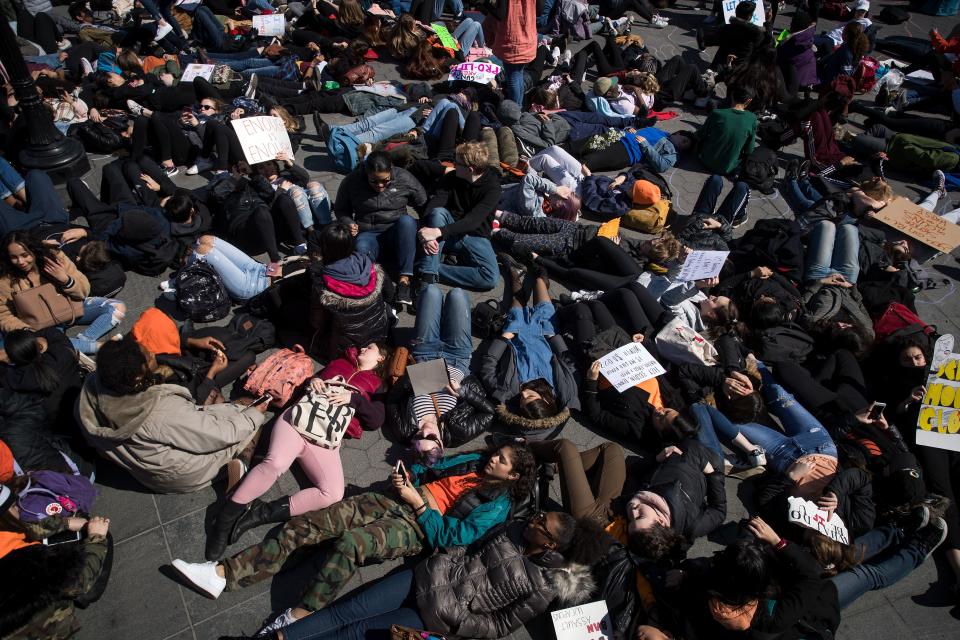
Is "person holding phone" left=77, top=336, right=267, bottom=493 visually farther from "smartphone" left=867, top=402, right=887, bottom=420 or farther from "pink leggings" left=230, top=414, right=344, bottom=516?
"smartphone" left=867, top=402, right=887, bottom=420

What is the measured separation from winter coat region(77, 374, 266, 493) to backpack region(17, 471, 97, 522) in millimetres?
276

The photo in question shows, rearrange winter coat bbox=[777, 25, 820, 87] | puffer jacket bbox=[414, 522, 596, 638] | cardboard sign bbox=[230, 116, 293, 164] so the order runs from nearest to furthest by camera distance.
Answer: puffer jacket bbox=[414, 522, 596, 638]
cardboard sign bbox=[230, 116, 293, 164]
winter coat bbox=[777, 25, 820, 87]

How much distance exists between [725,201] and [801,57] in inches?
190

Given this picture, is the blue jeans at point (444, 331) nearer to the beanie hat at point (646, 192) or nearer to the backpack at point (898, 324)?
the beanie hat at point (646, 192)

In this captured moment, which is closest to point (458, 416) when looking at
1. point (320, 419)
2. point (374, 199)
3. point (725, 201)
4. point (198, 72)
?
point (320, 419)

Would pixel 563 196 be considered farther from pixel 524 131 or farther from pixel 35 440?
pixel 35 440

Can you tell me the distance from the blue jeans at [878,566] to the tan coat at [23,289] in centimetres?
688

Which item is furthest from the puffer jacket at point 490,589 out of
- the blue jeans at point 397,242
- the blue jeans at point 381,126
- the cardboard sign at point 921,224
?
the cardboard sign at point 921,224

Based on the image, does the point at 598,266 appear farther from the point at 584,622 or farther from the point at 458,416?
the point at 584,622

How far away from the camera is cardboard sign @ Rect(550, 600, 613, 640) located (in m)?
4.14

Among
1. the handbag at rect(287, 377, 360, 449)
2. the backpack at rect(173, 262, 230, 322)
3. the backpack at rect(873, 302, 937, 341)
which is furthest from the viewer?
the backpack at rect(873, 302, 937, 341)

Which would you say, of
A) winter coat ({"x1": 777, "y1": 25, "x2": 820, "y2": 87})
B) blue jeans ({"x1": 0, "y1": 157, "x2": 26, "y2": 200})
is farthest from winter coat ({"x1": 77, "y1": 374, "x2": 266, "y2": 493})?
winter coat ({"x1": 777, "y1": 25, "x2": 820, "y2": 87})

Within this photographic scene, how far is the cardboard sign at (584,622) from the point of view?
4.14 meters

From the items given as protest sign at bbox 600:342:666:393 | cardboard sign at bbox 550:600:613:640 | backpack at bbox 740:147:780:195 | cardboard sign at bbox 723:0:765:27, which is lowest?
cardboard sign at bbox 550:600:613:640
